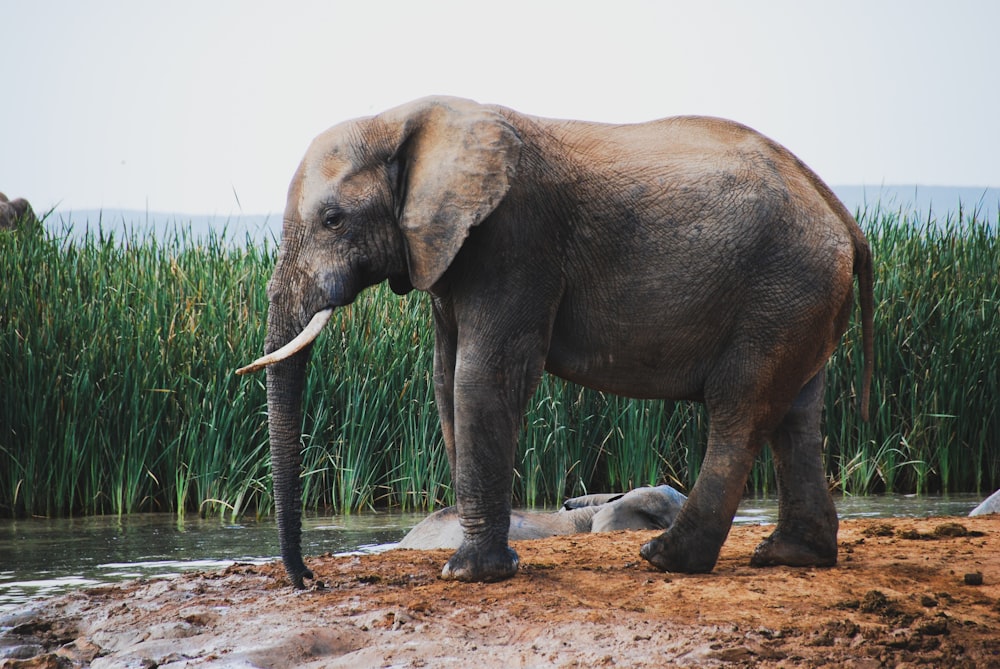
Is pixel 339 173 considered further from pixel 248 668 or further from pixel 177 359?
pixel 177 359

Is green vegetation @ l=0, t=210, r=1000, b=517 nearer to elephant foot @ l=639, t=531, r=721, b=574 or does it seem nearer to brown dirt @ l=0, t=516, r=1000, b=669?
brown dirt @ l=0, t=516, r=1000, b=669

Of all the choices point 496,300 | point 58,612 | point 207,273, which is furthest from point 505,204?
point 207,273

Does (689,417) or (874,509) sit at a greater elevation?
(689,417)

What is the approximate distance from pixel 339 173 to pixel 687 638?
215cm

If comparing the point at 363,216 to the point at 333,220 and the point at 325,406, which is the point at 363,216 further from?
the point at 325,406

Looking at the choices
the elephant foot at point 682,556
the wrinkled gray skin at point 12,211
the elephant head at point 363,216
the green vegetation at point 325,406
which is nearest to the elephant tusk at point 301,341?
the elephant head at point 363,216

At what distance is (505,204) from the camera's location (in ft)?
14.7

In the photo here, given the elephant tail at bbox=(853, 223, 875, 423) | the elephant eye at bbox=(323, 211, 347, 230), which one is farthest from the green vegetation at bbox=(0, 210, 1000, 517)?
the elephant eye at bbox=(323, 211, 347, 230)

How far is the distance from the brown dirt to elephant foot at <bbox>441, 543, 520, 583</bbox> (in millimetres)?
64

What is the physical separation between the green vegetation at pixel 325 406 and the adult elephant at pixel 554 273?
3.76 meters

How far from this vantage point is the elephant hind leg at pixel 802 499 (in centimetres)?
489

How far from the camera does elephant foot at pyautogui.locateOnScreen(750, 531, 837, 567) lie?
16.0 feet

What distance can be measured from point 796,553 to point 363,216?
223cm

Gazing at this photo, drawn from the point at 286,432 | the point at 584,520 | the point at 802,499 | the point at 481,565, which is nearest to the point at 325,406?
the point at 584,520
